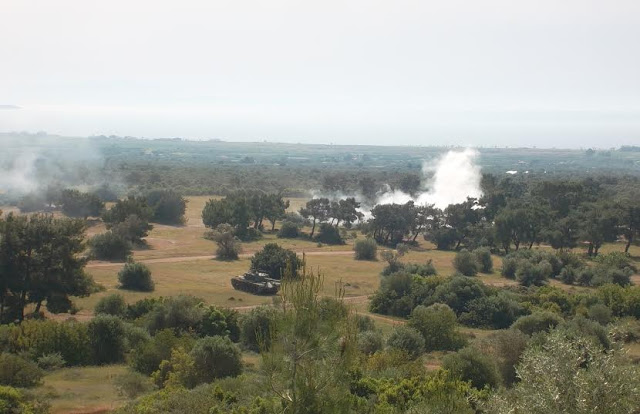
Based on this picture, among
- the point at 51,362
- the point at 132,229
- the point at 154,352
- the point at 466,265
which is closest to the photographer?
the point at 154,352

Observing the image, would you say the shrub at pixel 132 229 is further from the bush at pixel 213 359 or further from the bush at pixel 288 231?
the bush at pixel 213 359

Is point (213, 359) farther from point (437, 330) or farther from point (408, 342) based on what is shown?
point (437, 330)

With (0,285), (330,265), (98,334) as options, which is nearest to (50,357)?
(98,334)

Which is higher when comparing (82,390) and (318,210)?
(318,210)

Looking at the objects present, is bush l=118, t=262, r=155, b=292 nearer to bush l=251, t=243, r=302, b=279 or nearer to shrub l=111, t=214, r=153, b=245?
bush l=251, t=243, r=302, b=279

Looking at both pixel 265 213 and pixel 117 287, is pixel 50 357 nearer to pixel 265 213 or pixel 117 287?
pixel 117 287

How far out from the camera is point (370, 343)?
34.3m

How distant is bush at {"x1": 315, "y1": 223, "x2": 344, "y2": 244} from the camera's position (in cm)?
8362

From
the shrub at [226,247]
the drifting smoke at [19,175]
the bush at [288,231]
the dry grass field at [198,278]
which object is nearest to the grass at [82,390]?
the dry grass field at [198,278]

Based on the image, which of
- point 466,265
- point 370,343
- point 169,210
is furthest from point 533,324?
point 169,210

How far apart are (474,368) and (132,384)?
1523cm

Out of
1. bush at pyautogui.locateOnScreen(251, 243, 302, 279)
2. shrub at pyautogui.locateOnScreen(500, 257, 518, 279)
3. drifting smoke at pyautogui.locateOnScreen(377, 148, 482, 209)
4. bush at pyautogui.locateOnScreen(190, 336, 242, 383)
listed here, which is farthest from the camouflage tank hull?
drifting smoke at pyautogui.locateOnScreen(377, 148, 482, 209)

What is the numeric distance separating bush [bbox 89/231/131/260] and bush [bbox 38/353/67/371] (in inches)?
1280

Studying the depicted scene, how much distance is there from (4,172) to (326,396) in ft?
483
